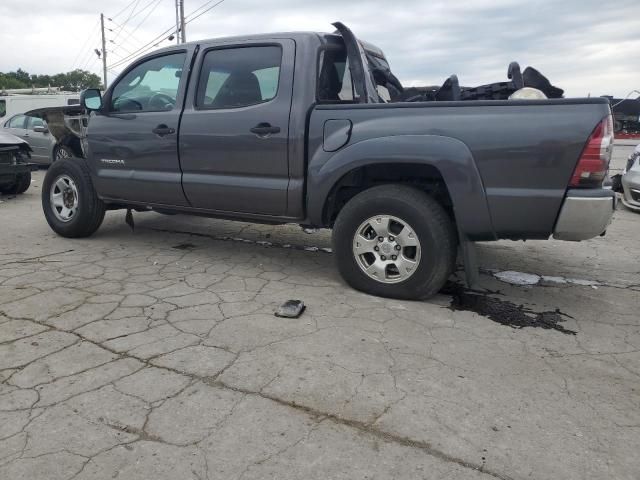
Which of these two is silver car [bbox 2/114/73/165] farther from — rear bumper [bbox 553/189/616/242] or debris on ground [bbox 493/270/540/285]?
rear bumper [bbox 553/189/616/242]

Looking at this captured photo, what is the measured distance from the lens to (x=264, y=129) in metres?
3.89

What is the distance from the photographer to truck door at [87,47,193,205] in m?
4.46

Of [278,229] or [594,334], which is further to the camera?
[278,229]

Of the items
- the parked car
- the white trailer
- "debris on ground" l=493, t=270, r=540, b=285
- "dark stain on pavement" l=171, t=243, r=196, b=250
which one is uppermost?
the white trailer

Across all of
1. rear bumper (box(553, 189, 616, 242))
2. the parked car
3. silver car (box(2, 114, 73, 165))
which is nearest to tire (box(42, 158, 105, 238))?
the parked car

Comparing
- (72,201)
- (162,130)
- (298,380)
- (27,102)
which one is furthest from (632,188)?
(27,102)

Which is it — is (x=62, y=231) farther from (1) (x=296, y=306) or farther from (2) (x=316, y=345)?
(2) (x=316, y=345)

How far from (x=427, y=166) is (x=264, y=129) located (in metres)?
1.30

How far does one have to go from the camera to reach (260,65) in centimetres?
409

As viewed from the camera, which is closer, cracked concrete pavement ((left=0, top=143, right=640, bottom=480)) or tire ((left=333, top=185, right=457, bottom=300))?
cracked concrete pavement ((left=0, top=143, right=640, bottom=480))

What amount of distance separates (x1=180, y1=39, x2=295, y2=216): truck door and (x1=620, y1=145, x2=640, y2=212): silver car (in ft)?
20.2

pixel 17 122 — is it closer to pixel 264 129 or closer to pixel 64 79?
pixel 264 129

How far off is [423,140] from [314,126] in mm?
865

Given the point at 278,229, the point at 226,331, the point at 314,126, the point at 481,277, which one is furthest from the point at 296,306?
the point at 278,229
